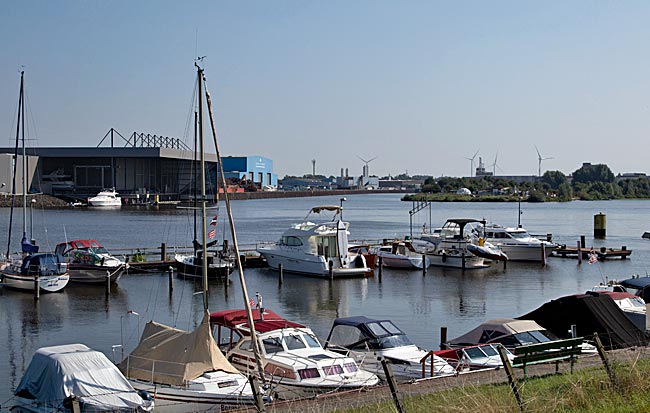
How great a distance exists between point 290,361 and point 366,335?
3685 mm

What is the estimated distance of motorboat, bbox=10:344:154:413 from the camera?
15.6m

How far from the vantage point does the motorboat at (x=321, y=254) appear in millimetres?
48000

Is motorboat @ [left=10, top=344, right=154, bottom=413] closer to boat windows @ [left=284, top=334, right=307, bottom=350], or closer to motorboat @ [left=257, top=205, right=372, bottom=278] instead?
boat windows @ [left=284, top=334, right=307, bottom=350]

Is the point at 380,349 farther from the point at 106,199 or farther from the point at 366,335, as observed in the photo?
the point at 106,199

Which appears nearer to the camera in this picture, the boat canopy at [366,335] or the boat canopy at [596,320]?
the boat canopy at [366,335]

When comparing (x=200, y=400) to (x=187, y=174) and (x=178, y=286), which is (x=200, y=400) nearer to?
(x=178, y=286)

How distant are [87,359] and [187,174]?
546 ft

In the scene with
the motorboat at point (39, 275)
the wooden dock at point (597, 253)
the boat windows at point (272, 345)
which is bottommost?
the wooden dock at point (597, 253)

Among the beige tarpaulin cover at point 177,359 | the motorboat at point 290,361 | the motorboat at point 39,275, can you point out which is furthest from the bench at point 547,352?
the motorboat at point 39,275

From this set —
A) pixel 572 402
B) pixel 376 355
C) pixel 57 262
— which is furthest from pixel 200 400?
pixel 57 262

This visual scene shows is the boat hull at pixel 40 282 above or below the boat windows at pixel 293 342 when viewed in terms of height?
below

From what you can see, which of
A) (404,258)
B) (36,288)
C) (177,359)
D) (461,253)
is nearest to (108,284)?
(36,288)

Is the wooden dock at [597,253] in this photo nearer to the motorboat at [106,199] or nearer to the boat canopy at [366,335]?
the boat canopy at [366,335]

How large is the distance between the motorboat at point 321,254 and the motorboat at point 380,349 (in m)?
24.7
